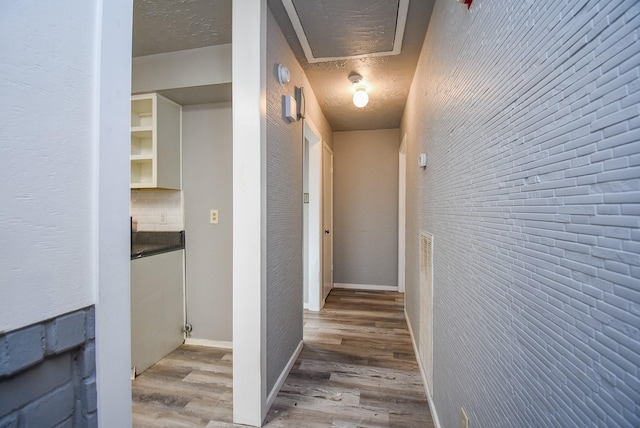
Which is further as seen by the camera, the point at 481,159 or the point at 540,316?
the point at 481,159

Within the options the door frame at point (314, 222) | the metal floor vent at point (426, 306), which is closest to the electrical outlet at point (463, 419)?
the metal floor vent at point (426, 306)

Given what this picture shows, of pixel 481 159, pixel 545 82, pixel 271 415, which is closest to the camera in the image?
pixel 545 82

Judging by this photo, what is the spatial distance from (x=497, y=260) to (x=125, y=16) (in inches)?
41.8

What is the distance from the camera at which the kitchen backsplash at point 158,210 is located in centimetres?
239

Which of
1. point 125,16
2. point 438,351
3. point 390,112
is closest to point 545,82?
point 125,16

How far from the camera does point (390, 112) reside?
10.7 ft

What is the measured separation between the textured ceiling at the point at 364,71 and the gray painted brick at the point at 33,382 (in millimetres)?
1808

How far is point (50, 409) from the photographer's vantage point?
16.5 inches

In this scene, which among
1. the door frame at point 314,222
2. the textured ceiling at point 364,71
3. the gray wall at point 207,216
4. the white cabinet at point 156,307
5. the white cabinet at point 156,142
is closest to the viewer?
the textured ceiling at point 364,71

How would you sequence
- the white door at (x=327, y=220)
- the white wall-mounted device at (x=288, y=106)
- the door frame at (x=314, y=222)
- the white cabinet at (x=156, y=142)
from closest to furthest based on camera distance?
1. the white wall-mounted device at (x=288, y=106)
2. the white cabinet at (x=156, y=142)
3. the door frame at (x=314, y=222)
4. the white door at (x=327, y=220)

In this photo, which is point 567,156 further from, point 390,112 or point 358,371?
point 390,112

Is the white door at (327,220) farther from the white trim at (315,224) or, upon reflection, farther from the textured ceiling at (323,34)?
the textured ceiling at (323,34)

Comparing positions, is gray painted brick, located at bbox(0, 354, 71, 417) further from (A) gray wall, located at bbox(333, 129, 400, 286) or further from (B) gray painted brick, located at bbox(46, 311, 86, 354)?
(A) gray wall, located at bbox(333, 129, 400, 286)

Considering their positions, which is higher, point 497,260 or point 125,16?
point 125,16
